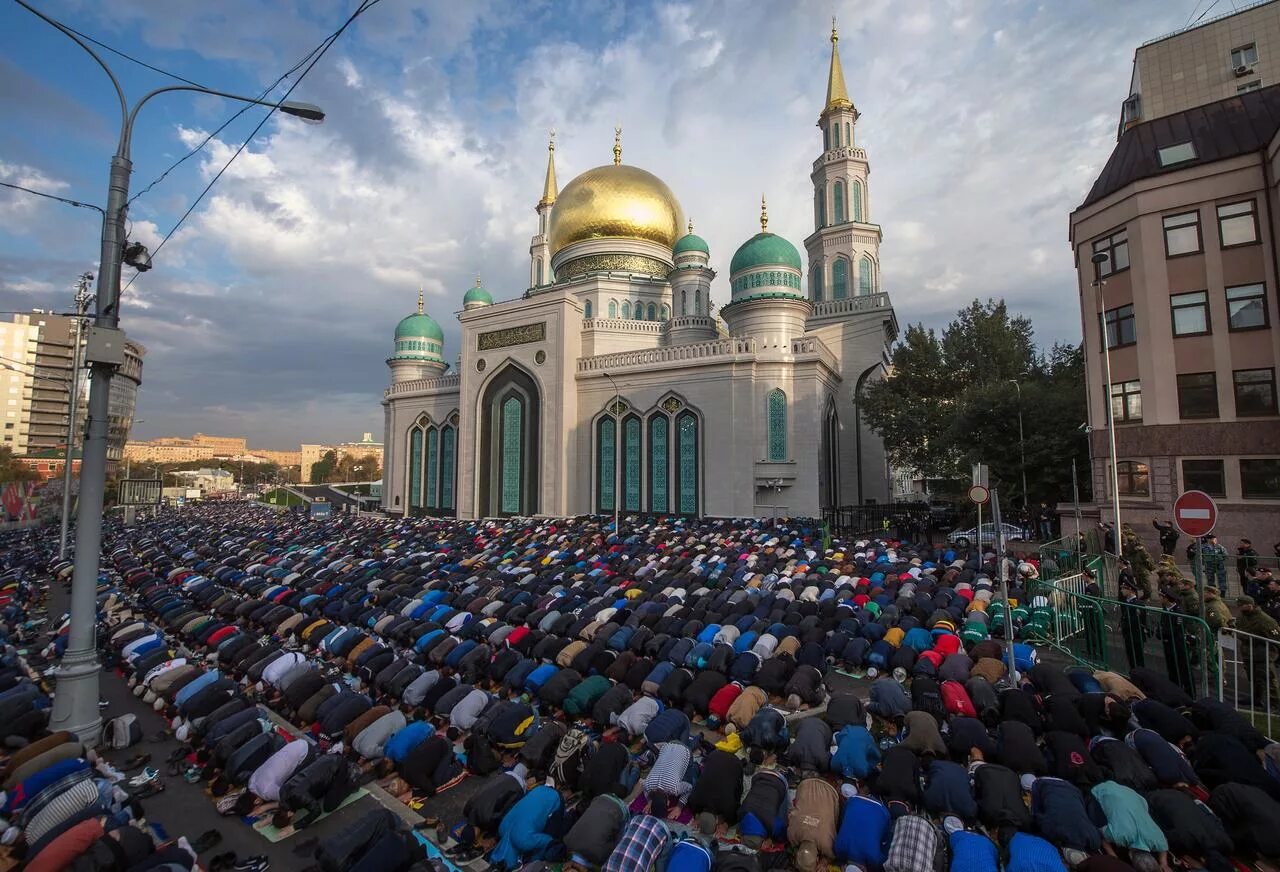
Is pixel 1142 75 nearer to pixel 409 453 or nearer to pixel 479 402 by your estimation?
pixel 479 402

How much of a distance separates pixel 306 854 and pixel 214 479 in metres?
100

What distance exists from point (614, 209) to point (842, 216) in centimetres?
1132

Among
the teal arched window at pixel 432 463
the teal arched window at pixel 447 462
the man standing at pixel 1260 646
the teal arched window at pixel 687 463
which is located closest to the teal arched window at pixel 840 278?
the teal arched window at pixel 687 463

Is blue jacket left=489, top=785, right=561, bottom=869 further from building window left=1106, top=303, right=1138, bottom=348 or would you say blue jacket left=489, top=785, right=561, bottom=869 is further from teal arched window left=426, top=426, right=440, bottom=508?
teal arched window left=426, top=426, right=440, bottom=508

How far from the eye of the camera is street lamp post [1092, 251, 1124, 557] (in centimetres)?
A: 1325

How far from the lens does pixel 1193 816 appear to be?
4281mm

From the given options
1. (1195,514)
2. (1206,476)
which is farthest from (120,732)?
(1206,476)

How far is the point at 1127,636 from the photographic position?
8.07 metres

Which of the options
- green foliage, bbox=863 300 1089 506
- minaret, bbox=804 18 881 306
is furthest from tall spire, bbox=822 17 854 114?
green foliage, bbox=863 300 1089 506

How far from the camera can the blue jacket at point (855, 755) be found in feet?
17.9

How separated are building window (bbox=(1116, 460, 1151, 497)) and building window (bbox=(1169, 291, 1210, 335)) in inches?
129

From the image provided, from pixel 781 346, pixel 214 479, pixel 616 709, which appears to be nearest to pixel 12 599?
pixel 616 709

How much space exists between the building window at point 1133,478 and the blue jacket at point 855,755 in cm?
1305

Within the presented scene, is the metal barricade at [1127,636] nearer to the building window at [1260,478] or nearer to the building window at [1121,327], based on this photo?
the building window at [1260,478]
